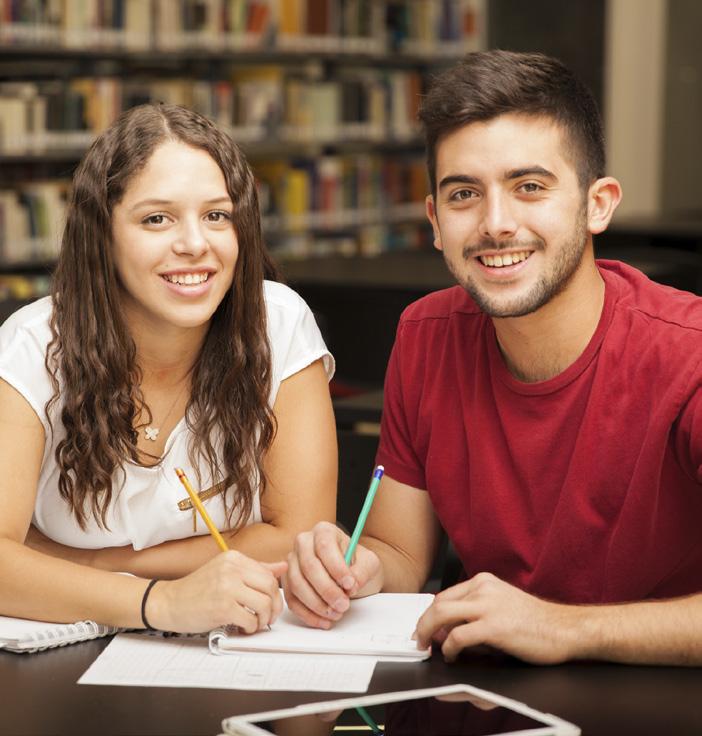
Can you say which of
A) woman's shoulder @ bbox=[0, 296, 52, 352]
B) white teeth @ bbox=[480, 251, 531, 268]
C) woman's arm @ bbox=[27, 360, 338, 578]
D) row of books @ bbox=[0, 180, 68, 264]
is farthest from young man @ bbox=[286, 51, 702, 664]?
row of books @ bbox=[0, 180, 68, 264]

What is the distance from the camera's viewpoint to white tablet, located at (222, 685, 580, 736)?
3.72ft

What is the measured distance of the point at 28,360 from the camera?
65.2 inches

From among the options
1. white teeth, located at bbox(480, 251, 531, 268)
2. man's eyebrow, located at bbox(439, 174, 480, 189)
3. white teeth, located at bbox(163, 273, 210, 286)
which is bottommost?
white teeth, located at bbox(163, 273, 210, 286)

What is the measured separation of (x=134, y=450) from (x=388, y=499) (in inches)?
13.8

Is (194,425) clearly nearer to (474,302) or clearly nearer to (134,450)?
(134,450)

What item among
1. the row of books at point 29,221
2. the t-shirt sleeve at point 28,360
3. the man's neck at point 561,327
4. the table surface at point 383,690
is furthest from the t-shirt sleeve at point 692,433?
the row of books at point 29,221

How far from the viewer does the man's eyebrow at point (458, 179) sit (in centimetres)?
154

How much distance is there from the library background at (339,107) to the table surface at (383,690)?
82.2 inches

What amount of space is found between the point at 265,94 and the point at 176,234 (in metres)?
4.51

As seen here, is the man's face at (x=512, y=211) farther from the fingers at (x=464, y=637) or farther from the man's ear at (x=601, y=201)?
the fingers at (x=464, y=637)

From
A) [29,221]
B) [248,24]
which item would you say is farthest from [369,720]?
[248,24]

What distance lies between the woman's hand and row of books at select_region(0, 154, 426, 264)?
3.85m

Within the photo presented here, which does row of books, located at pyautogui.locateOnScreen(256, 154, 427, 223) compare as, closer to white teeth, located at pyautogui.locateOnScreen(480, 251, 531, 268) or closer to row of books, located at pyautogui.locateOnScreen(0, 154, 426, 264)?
row of books, located at pyautogui.locateOnScreen(0, 154, 426, 264)

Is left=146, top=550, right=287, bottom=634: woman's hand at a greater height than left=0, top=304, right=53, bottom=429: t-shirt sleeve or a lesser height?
lesser
